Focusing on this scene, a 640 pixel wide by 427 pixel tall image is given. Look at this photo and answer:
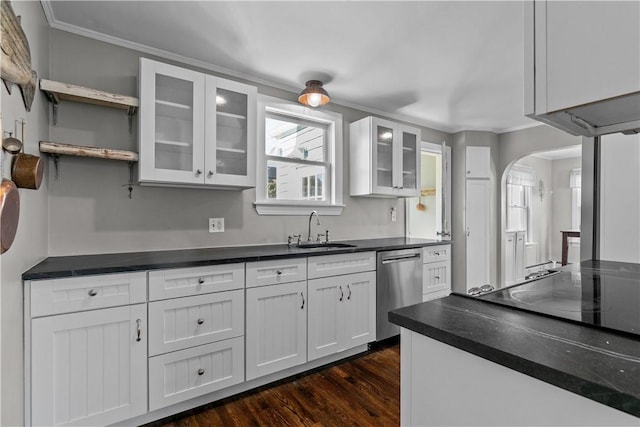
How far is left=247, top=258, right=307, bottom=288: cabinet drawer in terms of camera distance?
213 centimetres

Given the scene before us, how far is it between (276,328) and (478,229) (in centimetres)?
341

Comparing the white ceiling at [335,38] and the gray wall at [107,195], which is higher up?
the white ceiling at [335,38]

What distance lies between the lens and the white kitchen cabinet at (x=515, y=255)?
5.41 m

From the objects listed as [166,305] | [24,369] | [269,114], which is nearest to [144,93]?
[269,114]

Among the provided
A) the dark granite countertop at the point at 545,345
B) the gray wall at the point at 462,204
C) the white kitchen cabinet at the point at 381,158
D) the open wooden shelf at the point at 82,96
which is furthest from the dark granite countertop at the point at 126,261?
the gray wall at the point at 462,204

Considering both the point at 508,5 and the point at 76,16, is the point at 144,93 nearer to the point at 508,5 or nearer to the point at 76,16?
the point at 76,16

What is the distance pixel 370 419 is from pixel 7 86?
92.7 inches

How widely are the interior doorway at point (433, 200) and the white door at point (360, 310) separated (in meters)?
1.53

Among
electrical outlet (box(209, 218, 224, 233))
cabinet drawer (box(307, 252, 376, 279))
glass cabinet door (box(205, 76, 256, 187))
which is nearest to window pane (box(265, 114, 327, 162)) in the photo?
glass cabinet door (box(205, 76, 256, 187))

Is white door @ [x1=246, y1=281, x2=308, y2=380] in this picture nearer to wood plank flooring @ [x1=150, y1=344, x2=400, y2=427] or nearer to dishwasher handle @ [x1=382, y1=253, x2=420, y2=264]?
wood plank flooring @ [x1=150, y1=344, x2=400, y2=427]

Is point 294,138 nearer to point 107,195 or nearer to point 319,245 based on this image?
point 319,245

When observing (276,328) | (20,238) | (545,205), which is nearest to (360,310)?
(276,328)

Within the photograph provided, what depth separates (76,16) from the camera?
199cm

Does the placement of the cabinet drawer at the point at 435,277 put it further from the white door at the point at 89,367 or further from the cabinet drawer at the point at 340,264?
the white door at the point at 89,367
